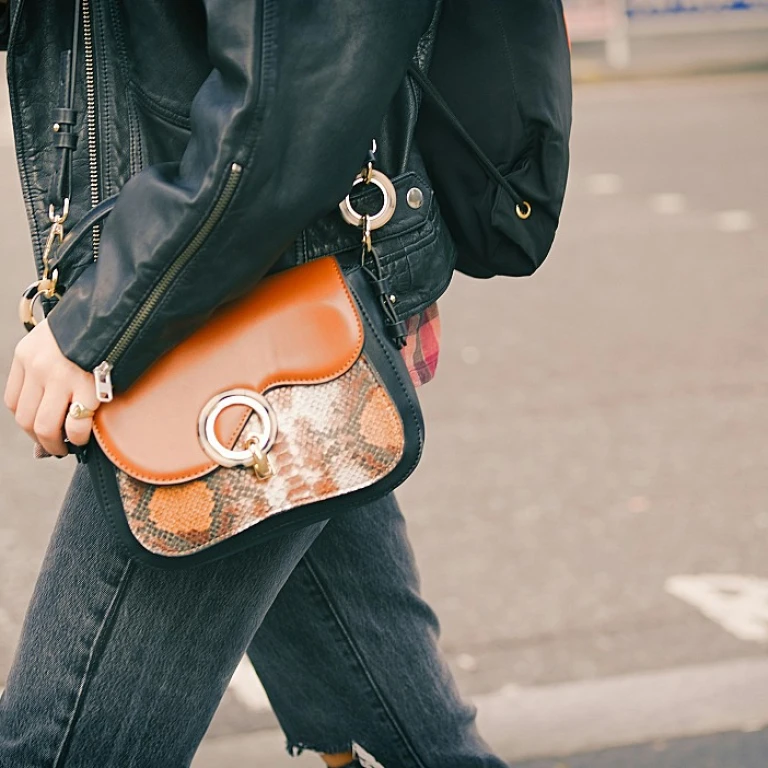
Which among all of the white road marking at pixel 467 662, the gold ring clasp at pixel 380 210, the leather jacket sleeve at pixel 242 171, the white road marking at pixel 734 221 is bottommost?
the white road marking at pixel 734 221

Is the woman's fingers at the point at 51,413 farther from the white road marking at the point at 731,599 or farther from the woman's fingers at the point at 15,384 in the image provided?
the white road marking at the point at 731,599

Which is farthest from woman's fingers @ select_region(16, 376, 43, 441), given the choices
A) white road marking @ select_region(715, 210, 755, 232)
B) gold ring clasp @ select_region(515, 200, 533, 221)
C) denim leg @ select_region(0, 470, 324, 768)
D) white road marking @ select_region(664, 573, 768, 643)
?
white road marking @ select_region(715, 210, 755, 232)

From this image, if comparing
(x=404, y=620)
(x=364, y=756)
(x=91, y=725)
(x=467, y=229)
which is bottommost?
(x=364, y=756)

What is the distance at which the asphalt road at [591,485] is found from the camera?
2979 mm

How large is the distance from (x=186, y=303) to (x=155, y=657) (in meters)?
0.44

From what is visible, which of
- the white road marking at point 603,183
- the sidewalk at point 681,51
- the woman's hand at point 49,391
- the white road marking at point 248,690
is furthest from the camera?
the sidewalk at point 681,51

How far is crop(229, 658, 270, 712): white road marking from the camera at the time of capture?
2.84 metres

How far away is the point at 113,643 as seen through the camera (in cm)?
154

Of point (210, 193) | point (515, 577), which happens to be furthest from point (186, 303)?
point (515, 577)

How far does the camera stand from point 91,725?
157 centimetres

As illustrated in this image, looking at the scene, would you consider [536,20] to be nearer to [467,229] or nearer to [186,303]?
[467,229]

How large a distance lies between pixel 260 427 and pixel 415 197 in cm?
35

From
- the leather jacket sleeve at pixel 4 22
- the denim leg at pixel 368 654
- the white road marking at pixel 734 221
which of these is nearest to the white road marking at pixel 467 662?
the denim leg at pixel 368 654

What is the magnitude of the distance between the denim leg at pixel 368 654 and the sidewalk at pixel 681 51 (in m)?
13.3
